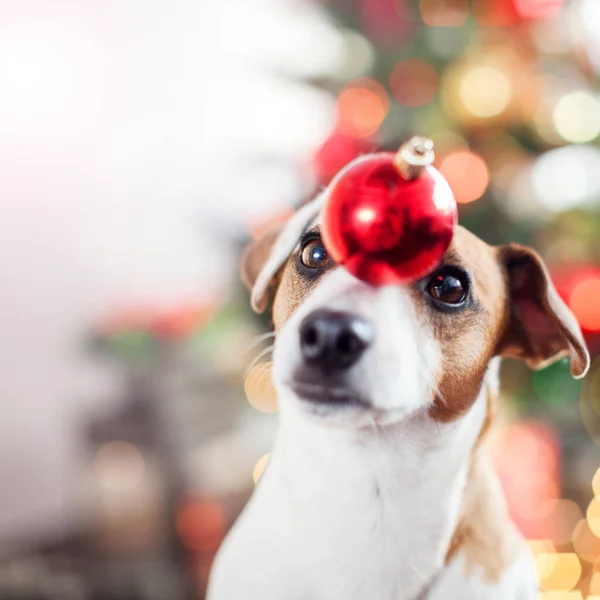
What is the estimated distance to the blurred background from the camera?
120 centimetres

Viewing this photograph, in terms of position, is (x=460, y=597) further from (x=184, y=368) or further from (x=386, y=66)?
(x=184, y=368)

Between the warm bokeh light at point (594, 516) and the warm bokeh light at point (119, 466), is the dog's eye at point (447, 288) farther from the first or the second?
the warm bokeh light at point (119, 466)

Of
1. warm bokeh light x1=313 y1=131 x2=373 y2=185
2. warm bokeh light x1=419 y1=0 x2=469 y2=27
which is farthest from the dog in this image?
warm bokeh light x1=419 y1=0 x2=469 y2=27

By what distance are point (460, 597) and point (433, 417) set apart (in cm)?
13

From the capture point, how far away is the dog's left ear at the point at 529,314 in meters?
0.54

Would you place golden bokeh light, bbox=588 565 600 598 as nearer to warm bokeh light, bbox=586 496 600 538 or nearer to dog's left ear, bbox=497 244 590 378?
warm bokeh light, bbox=586 496 600 538

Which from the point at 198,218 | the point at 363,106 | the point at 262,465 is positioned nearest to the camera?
the point at 262,465

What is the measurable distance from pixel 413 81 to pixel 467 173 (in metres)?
0.35

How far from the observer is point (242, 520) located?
20.3 inches

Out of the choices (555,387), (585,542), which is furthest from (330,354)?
(585,542)

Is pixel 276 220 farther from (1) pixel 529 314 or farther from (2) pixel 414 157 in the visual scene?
(2) pixel 414 157

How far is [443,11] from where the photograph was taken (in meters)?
1.26

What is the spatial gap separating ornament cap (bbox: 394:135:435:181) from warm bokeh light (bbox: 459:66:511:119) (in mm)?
809

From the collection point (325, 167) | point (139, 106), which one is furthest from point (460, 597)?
point (139, 106)
